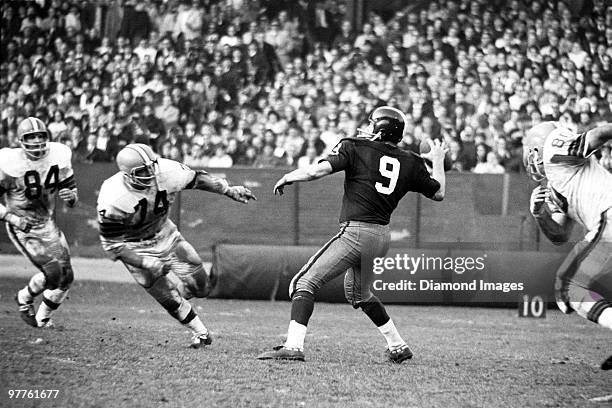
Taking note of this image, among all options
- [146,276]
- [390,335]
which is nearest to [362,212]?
[390,335]

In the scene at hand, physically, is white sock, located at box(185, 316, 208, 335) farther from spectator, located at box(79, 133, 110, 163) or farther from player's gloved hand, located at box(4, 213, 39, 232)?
spectator, located at box(79, 133, 110, 163)

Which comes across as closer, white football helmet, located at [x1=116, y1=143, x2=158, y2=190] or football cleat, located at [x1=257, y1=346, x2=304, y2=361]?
football cleat, located at [x1=257, y1=346, x2=304, y2=361]

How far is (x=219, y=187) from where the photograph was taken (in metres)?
7.55

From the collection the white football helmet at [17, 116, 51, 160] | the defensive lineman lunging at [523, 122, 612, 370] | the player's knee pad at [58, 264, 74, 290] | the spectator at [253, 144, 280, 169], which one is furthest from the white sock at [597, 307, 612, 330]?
the spectator at [253, 144, 280, 169]

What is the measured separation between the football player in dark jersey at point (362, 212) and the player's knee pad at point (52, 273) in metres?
2.46

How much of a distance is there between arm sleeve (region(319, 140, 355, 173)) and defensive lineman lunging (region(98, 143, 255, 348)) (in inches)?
43.9

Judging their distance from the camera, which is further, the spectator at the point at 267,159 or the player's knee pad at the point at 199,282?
the spectator at the point at 267,159

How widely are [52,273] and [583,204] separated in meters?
4.55

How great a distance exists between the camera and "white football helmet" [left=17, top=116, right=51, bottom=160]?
8.37m

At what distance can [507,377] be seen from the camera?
20.8 feet

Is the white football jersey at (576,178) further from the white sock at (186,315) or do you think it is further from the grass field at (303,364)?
the white sock at (186,315)

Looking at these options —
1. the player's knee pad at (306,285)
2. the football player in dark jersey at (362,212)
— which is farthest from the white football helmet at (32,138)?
the player's knee pad at (306,285)

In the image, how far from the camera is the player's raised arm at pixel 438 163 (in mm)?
6918

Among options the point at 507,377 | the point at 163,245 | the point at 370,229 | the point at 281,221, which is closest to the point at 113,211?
the point at 163,245
